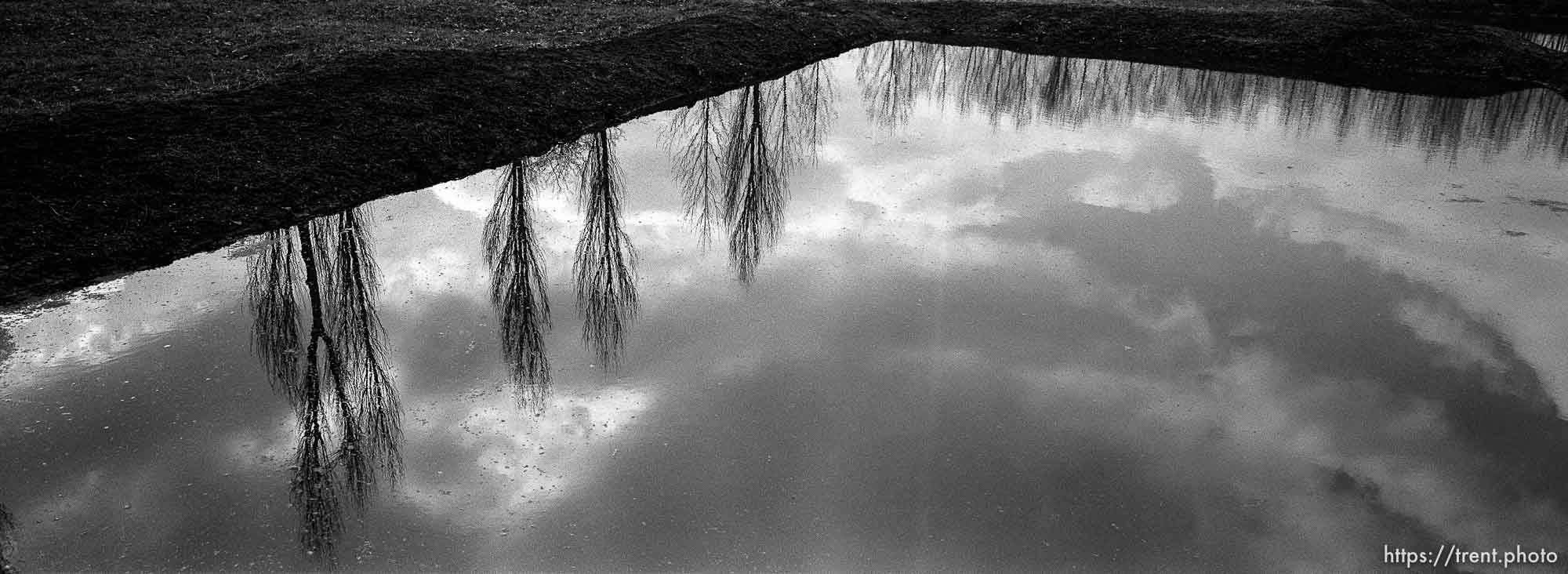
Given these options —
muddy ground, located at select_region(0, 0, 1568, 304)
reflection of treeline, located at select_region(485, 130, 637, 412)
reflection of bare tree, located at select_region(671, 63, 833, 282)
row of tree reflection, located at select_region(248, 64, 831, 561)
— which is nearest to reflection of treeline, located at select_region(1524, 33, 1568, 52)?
muddy ground, located at select_region(0, 0, 1568, 304)

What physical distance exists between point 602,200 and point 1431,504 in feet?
29.5

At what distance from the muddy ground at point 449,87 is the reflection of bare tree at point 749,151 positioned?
2.97ft

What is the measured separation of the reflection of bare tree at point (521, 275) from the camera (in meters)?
8.82

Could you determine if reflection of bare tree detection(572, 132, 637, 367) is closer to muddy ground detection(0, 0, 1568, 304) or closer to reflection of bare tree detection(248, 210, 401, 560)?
muddy ground detection(0, 0, 1568, 304)

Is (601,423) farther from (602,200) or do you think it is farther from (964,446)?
(602,200)

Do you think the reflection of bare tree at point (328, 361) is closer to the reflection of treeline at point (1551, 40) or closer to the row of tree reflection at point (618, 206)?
the row of tree reflection at point (618, 206)

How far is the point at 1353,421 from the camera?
831cm

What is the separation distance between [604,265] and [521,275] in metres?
0.84

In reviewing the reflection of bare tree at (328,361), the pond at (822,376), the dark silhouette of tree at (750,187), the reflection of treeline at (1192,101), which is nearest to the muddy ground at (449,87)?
the pond at (822,376)

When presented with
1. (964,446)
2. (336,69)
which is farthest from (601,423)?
(336,69)

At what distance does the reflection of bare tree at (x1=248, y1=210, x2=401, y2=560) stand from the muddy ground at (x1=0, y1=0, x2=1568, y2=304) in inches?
32.6

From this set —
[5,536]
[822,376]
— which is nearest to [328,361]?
[5,536]

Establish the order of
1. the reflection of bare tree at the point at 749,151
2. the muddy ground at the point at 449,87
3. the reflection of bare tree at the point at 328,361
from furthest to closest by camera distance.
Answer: the reflection of bare tree at the point at 749,151 → the muddy ground at the point at 449,87 → the reflection of bare tree at the point at 328,361

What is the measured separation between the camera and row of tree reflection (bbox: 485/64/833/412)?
9633mm
